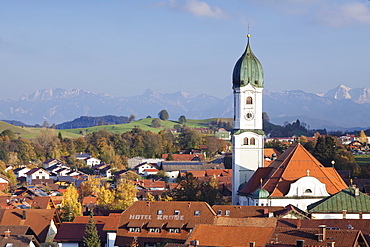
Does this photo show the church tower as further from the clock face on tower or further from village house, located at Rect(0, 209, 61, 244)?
village house, located at Rect(0, 209, 61, 244)

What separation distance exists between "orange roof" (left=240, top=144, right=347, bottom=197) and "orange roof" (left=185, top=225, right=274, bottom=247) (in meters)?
20.4

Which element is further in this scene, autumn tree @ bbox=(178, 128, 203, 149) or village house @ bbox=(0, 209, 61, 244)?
autumn tree @ bbox=(178, 128, 203, 149)

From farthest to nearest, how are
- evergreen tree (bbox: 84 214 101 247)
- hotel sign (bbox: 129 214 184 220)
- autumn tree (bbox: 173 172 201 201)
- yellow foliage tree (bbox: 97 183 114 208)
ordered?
yellow foliage tree (bbox: 97 183 114 208) < autumn tree (bbox: 173 172 201 201) < hotel sign (bbox: 129 214 184 220) < evergreen tree (bbox: 84 214 101 247)

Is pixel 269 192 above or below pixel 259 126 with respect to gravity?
below

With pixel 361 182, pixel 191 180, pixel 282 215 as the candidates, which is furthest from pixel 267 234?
pixel 361 182

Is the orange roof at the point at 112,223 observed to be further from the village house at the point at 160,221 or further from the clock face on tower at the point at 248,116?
the clock face on tower at the point at 248,116

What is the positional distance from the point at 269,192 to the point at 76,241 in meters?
17.2

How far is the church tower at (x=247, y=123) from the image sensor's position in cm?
7450

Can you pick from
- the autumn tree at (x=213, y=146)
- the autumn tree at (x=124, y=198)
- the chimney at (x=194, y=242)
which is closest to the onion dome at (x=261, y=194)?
the autumn tree at (x=124, y=198)

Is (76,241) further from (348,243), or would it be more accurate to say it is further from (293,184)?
(348,243)

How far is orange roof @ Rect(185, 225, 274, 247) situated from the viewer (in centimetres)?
4131

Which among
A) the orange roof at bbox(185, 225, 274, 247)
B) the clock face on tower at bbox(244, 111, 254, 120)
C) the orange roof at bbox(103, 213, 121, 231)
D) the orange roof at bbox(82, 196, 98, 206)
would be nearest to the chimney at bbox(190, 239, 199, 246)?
the orange roof at bbox(185, 225, 274, 247)

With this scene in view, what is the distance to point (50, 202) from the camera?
243 ft

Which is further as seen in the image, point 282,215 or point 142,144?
point 142,144
